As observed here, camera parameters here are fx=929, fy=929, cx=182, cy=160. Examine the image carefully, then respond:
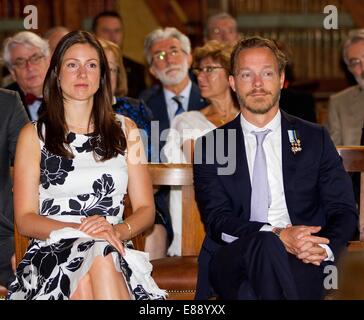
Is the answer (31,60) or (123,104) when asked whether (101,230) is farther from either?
(31,60)

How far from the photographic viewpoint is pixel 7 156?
3.88 metres

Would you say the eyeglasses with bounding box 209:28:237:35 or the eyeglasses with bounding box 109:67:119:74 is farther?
the eyeglasses with bounding box 209:28:237:35

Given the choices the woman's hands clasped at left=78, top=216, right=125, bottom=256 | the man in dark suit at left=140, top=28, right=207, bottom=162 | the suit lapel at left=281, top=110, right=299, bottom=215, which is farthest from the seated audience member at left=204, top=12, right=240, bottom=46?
the woman's hands clasped at left=78, top=216, right=125, bottom=256

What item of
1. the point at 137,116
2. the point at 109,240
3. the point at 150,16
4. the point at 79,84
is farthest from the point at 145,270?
the point at 150,16

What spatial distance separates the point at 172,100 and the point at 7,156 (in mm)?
1944

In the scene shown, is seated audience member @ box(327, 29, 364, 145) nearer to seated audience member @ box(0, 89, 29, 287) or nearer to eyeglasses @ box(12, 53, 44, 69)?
eyeglasses @ box(12, 53, 44, 69)

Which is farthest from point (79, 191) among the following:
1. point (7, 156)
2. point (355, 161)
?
point (355, 161)

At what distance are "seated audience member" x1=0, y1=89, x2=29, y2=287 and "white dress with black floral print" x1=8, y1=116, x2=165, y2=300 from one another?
0.29 metres

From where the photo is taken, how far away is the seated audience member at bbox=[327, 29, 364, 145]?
543cm

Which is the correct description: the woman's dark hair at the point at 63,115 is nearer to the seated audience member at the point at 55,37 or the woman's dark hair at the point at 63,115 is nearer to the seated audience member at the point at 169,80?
the seated audience member at the point at 169,80

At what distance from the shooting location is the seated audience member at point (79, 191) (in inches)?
131

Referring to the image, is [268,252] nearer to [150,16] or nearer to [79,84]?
[79,84]

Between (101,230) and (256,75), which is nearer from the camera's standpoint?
(101,230)

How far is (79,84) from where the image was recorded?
12.1 feet
